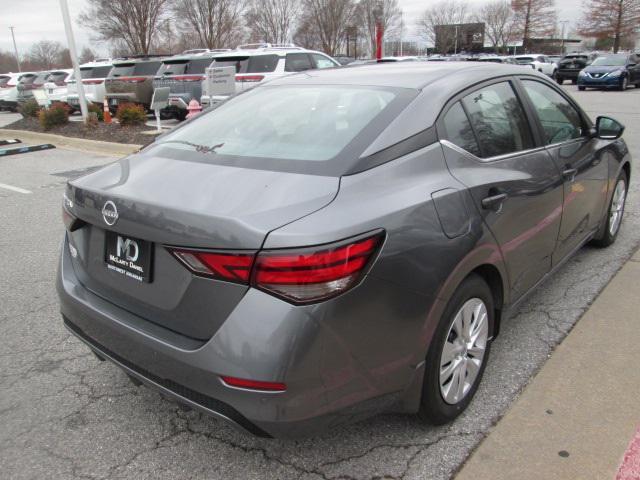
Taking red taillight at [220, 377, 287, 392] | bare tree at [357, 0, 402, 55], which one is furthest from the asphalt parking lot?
bare tree at [357, 0, 402, 55]

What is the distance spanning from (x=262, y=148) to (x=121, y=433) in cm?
148

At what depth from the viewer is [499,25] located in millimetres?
74062

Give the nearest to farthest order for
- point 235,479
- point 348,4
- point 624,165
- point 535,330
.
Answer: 1. point 235,479
2. point 535,330
3. point 624,165
4. point 348,4

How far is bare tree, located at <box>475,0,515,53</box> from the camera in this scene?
72.3 metres

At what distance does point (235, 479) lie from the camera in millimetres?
2254

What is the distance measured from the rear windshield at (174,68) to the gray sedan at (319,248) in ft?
38.0

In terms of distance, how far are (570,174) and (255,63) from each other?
1024cm

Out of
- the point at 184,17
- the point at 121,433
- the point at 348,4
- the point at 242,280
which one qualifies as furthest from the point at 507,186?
the point at 348,4

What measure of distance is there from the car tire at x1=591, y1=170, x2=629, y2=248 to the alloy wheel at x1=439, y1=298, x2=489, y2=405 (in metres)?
2.44

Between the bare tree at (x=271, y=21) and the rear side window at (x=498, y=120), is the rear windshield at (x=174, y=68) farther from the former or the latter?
the bare tree at (x=271, y=21)

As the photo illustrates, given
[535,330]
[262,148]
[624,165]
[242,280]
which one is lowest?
[535,330]

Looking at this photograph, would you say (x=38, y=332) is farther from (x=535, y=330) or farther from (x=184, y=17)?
(x=184, y=17)

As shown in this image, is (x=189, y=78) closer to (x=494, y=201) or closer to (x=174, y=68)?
(x=174, y=68)

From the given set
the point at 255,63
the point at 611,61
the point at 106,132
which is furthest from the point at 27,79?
the point at 611,61
